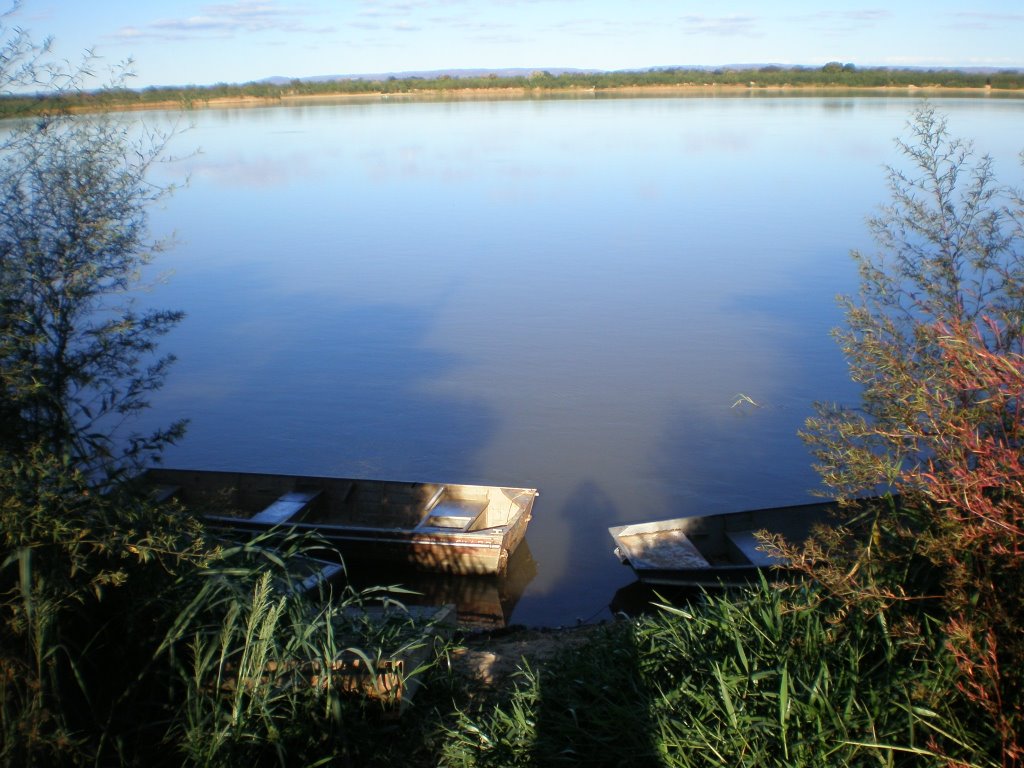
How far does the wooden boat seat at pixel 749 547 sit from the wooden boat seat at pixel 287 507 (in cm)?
426

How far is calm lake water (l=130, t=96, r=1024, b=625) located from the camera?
10.9 m

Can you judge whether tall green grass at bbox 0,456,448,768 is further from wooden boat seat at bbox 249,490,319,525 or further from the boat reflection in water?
wooden boat seat at bbox 249,490,319,525

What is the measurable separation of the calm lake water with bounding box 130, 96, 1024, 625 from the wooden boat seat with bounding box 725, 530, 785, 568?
1073 mm

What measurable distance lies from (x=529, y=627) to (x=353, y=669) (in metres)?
3.92

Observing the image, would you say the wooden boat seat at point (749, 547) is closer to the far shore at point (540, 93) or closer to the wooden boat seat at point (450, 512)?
the wooden boat seat at point (450, 512)

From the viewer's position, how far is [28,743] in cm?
320

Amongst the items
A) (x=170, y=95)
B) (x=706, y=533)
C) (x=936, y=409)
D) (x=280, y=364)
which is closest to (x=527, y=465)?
(x=706, y=533)

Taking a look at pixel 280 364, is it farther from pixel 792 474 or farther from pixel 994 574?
pixel 994 574

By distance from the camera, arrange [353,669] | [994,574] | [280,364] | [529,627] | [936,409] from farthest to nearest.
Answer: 1. [280,364]
2. [529,627]
3. [353,669]
4. [936,409]
5. [994,574]

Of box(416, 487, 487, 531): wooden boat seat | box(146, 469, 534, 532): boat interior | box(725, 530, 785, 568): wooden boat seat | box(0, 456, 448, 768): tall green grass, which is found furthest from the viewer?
box(146, 469, 534, 532): boat interior

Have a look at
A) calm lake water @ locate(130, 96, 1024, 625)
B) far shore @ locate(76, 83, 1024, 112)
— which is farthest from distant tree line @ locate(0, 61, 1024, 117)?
calm lake water @ locate(130, 96, 1024, 625)

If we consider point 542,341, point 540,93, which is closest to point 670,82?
point 540,93

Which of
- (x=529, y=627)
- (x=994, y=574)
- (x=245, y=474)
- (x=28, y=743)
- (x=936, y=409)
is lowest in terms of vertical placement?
(x=529, y=627)

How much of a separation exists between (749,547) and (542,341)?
7.91 m
